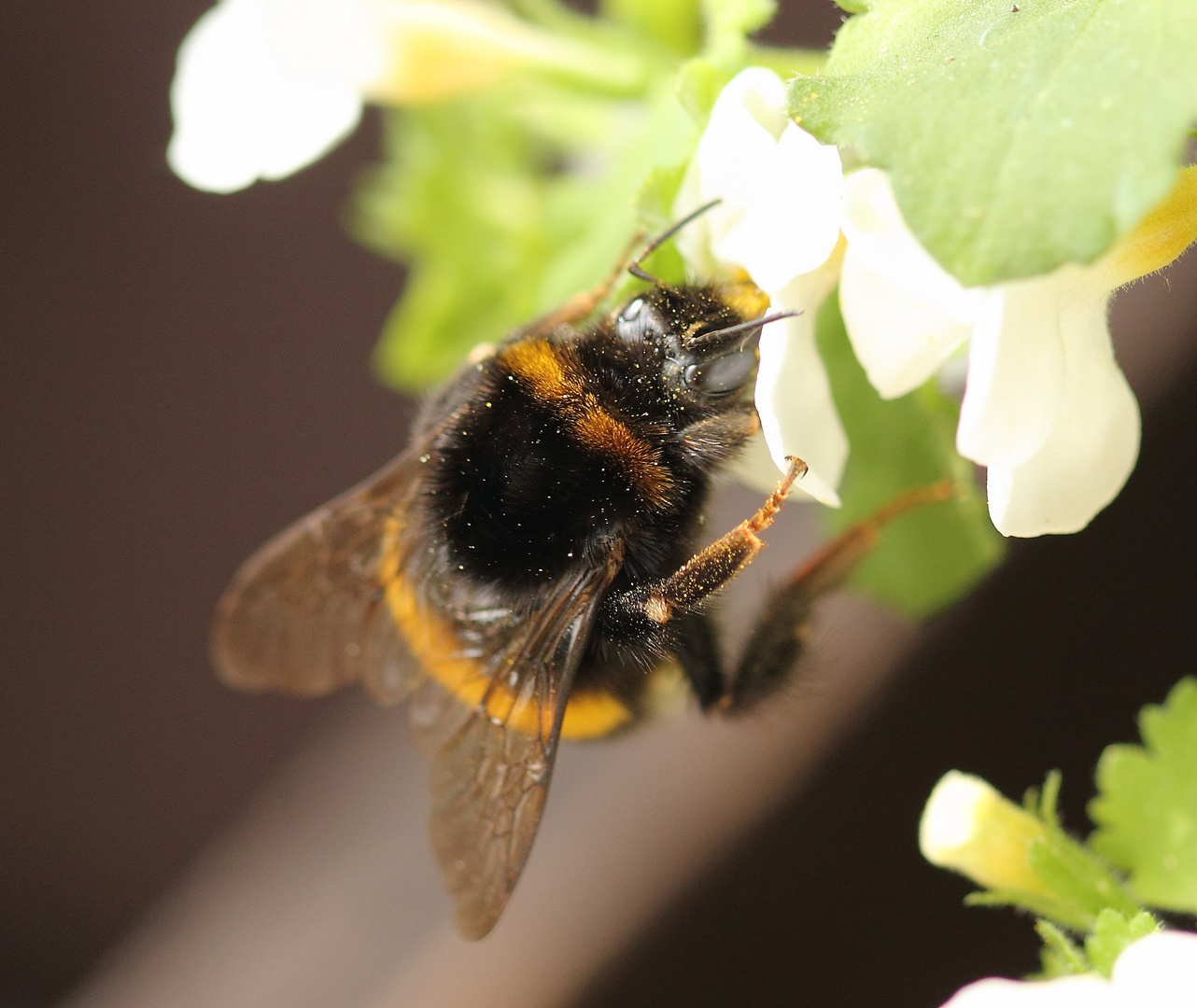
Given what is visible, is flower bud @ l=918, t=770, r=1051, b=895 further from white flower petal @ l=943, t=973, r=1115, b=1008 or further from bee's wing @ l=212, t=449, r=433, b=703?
bee's wing @ l=212, t=449, r=433, b=703

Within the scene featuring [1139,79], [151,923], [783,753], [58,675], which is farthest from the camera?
[58,675]

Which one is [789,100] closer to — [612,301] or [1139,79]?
[1139,79]

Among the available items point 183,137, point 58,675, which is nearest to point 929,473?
point 183,137

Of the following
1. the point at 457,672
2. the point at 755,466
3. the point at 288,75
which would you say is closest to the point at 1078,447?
the point at 755,466

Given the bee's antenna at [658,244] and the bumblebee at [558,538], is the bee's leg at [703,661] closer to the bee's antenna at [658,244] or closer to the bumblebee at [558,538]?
the bumblebee at [558,538]

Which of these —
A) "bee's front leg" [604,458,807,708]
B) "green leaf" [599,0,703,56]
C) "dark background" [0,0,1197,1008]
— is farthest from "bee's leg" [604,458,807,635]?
"dark background" [0,0,1197,1008]

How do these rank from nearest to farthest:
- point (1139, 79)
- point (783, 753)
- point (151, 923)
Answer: point (1139, 79) → point (783, 753) → point (151, 923)
